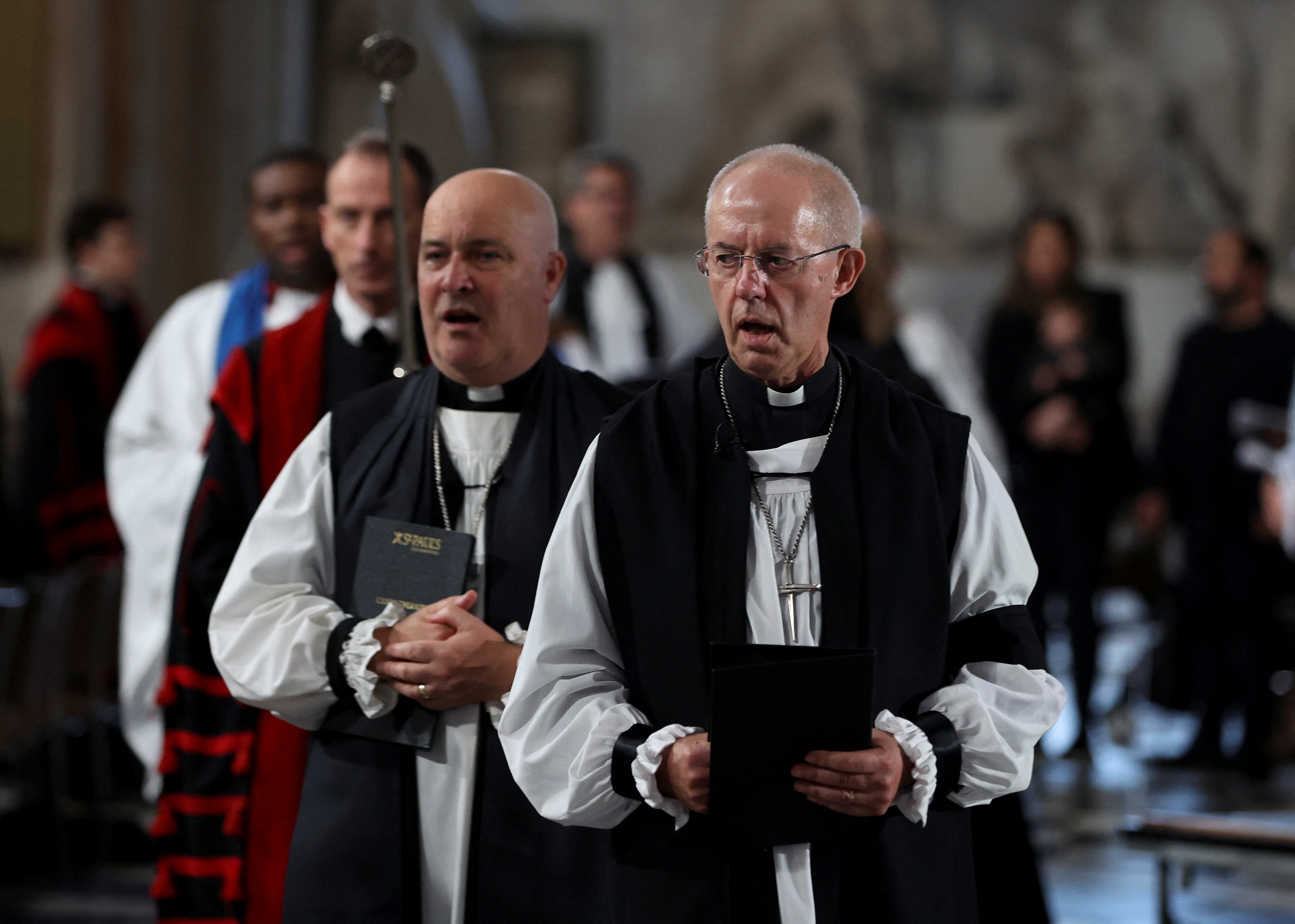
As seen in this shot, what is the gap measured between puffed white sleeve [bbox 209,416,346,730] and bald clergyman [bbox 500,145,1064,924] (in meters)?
0.56

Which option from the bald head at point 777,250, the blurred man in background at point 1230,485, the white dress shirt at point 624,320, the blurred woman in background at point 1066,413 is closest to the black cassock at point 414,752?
the bald head at point 777,250

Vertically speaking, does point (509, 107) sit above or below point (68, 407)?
above

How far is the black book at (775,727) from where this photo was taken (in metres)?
2.09

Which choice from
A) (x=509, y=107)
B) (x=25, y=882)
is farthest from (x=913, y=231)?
(x=25, y=882)

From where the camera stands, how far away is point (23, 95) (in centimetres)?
888

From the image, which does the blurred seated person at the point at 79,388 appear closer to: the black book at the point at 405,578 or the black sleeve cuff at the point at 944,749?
the black book at the point at 405,578

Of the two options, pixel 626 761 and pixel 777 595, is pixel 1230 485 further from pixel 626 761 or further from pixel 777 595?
pixel 626 761

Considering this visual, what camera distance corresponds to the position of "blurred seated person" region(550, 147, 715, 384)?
21.5 ft

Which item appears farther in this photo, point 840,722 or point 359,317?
point 359,317

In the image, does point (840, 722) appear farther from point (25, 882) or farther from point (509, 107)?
point (509, 107)

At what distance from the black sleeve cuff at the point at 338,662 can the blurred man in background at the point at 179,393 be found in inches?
67.7

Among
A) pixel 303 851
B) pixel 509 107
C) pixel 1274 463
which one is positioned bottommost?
pixel 303 851

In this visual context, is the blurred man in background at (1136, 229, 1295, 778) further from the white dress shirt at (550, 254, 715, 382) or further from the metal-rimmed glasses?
the metal-rimmed glasses

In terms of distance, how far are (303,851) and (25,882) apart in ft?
11.6
